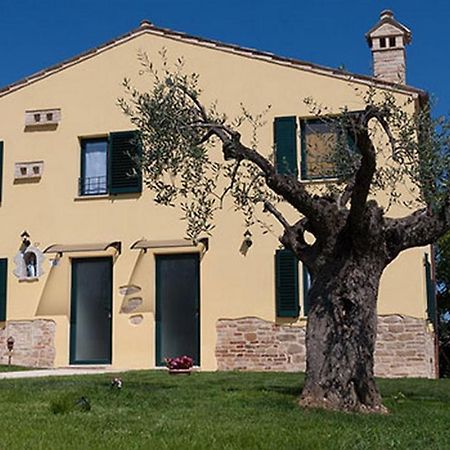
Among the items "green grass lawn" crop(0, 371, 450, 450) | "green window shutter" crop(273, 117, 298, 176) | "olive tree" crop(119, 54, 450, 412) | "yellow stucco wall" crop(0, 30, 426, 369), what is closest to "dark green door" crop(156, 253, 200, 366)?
"yellow stucco wall" crop(0, 30, 426, 369)

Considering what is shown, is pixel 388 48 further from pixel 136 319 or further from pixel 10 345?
pixel 10 345

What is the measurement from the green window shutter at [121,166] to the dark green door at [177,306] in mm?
1575

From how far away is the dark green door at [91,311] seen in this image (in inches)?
670

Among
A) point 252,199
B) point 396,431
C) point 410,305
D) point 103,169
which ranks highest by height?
point 103,169

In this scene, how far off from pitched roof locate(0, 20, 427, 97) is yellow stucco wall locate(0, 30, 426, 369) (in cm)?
9

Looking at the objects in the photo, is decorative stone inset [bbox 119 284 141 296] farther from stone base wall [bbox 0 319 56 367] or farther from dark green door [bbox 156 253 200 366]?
stone base wall [bbox 0 319 56 367]

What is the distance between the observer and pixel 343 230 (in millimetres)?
9539

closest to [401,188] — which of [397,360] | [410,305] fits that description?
[410,305]

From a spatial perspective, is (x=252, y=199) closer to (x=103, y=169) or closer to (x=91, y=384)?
(x=91, y=384)

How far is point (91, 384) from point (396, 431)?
5.17 meters

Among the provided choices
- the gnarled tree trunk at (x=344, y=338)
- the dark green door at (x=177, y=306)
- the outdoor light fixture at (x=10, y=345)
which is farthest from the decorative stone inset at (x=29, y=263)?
the gnarled tree trunk at (x=344, y=338)

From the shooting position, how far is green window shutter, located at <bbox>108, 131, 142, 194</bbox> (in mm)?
17156

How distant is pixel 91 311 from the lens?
17.2 metres

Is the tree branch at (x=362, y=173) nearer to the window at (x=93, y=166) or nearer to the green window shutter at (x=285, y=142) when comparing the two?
the green window shutter at (x=285, y=142)
